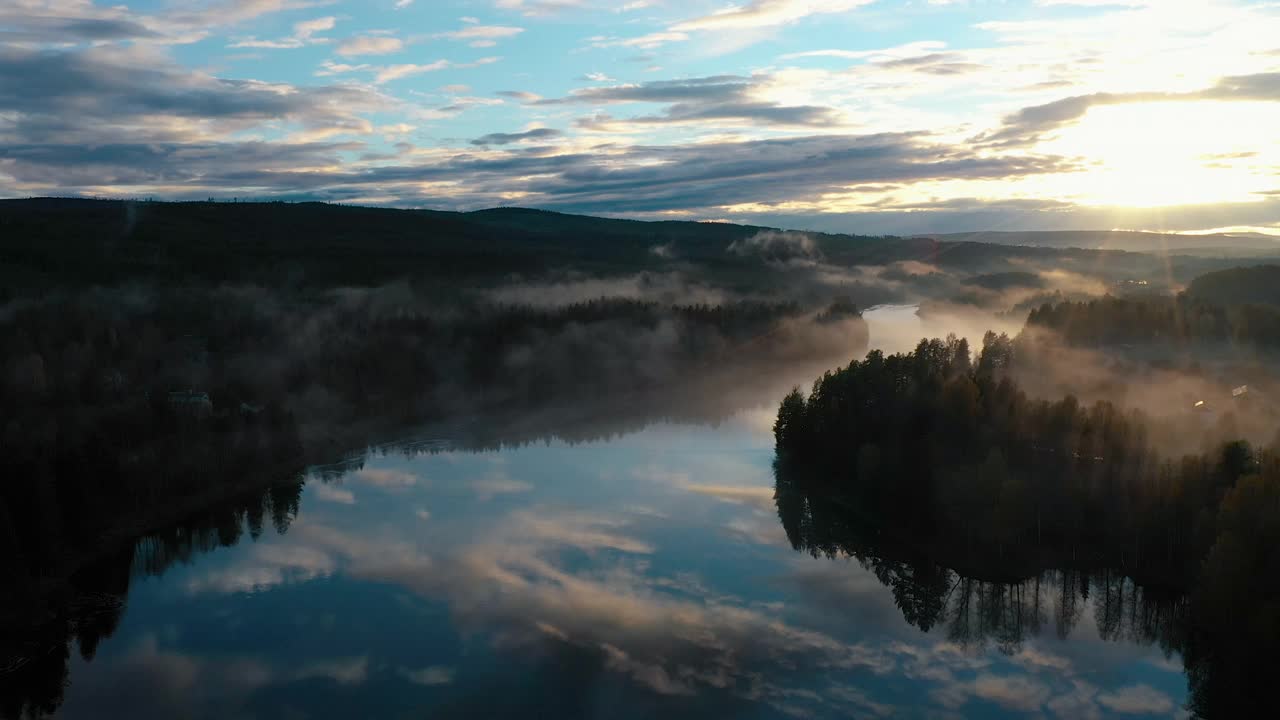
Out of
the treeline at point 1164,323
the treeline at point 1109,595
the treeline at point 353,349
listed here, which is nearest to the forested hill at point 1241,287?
the treeline at point 1164,323

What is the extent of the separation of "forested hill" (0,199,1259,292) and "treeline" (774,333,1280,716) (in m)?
75.0

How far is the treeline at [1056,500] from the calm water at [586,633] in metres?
1.25

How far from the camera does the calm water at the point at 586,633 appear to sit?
24.1 metres

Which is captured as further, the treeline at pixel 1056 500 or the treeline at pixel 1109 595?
the treeline at pixel 1056 500

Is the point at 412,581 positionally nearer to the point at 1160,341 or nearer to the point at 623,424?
the point at 623,424

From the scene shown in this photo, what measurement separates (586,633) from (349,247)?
98.3 meters

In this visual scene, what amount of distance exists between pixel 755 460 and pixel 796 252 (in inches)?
4844

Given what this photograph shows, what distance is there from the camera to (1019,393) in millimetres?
39312

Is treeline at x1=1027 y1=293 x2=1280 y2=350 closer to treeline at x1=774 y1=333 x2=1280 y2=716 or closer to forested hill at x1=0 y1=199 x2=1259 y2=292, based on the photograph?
treeline at x1=774 y1=333 x2=1280 y2=716

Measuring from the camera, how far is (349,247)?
11825cm

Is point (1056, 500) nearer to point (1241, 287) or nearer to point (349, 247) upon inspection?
point (1241, 287)

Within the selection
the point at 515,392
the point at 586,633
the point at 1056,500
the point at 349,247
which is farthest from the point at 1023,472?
the point at 349,247

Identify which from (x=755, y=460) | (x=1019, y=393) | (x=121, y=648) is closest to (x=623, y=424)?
(x=755, y=460)

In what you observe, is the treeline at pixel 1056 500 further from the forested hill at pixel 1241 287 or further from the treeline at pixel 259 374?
the forested hill at pixel 1241 287
